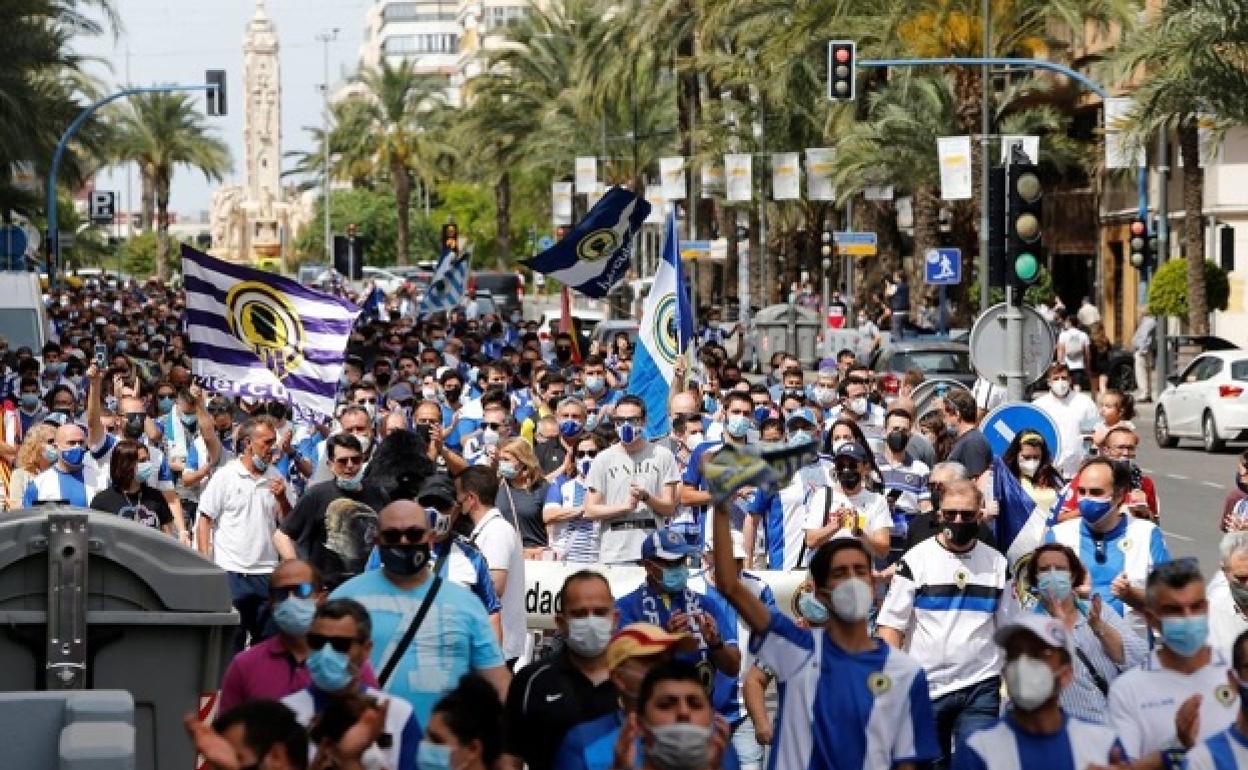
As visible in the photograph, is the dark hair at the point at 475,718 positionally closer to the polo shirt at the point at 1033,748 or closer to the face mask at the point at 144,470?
the polo shirt at the point at 1033,748

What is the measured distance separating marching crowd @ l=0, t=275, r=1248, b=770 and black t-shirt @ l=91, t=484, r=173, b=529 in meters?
0.03

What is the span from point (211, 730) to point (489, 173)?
74031mm

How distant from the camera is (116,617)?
28.6 ft

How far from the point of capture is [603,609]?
25.8 ft

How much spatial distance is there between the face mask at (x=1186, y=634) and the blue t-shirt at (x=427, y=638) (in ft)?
6.93

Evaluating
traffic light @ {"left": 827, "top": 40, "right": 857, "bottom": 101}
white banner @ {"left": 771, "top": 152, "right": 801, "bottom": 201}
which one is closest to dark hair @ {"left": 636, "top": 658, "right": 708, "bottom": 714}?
traffic light @ {"left": 827, "top": 40, "right": 857, "bottom": 101}

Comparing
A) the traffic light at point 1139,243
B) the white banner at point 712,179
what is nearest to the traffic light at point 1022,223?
the traffic light at point 1139,243

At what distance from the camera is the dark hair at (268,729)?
21.6 ft

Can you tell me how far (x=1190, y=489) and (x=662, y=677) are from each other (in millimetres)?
22165

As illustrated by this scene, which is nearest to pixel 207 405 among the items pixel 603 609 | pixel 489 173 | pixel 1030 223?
pixel 1030 223

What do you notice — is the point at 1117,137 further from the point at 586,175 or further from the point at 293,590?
the point at 293,590

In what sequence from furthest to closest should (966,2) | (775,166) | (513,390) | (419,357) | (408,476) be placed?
1. (775,166)
2. (966,2)
3. (419,357)
4. (513,390)
5. (408,476)

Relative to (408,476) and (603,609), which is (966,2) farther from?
(603,609)

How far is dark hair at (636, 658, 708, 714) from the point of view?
6.60 m
